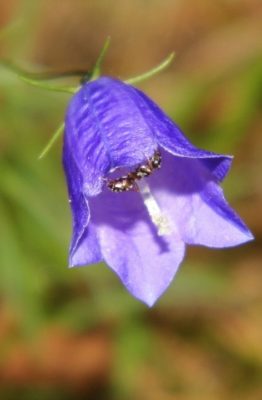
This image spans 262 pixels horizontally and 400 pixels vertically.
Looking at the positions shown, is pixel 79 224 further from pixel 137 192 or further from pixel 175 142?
pixel 137 192

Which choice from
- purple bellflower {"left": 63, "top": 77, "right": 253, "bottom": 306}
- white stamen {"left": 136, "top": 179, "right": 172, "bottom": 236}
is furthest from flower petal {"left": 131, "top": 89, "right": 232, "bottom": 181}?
white stamen {"left": 136, "top": 179, "right": 172, "bottom": 236}

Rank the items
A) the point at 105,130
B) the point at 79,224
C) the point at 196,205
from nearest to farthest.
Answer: the point at 79,224
the point at 105,130
the point at 196,205

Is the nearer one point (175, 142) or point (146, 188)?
point (175, 142)

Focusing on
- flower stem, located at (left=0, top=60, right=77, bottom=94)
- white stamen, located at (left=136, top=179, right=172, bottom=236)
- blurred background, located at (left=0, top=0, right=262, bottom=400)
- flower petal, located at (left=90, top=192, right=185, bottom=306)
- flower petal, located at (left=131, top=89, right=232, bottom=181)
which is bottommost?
blurred background, located at (left=0, top=0, right=262, bottom=400)

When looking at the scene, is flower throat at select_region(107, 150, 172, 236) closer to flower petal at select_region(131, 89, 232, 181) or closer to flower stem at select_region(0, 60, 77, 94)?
flower petal at select_region(131, 89, 232, 181)

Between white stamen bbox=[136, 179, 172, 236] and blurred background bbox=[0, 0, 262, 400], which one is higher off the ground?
white stamen bbox=[136, 179, 172, 236]

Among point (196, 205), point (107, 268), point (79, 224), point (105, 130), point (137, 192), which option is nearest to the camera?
point (79, 224)

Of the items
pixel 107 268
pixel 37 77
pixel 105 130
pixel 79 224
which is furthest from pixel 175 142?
pixel 107 268
